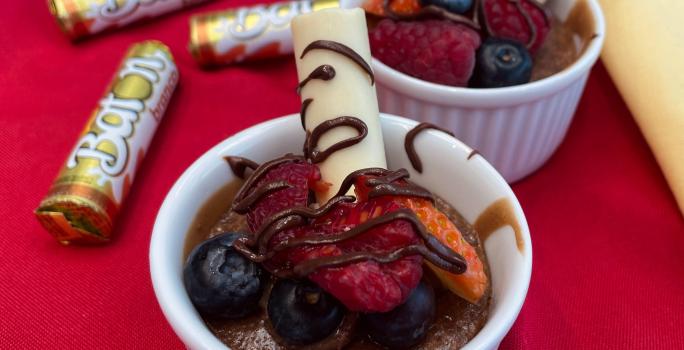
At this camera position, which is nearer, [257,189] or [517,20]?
[257,189]

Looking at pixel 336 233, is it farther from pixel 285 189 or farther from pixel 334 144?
pixel 334 144

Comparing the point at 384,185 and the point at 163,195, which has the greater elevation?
the point at 384,185

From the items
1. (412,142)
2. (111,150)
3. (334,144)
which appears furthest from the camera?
(111,150)

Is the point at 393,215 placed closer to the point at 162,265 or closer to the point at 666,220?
the point at 162,265

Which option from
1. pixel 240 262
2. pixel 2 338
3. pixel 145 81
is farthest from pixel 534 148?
pixel 2 338

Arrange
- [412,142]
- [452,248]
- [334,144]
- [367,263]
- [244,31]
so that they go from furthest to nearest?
[244,31], [412,142], [334,144], [452,248], [367,263]

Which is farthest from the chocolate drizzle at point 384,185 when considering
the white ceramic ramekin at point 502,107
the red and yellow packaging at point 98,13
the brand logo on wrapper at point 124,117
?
the red and yellow packaging at point 98,13

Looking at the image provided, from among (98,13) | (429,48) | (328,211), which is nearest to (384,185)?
(328,211)

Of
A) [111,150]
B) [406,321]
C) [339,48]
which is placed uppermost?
[339,48]
